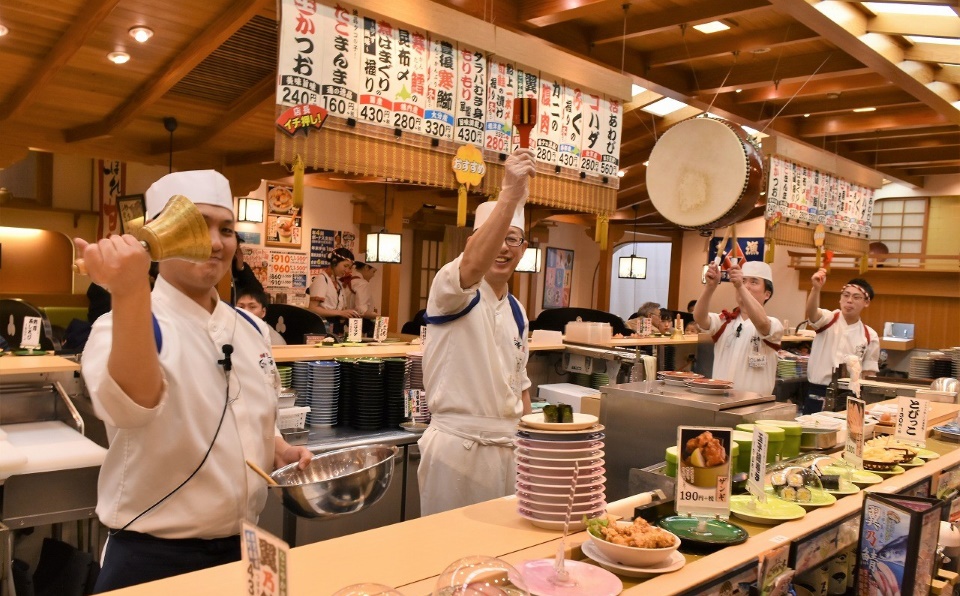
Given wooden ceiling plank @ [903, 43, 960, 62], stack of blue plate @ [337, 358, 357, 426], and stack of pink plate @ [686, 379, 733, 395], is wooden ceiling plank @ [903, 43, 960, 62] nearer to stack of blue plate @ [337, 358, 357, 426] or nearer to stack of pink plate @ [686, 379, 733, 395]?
stack of pink plate @ [686, 379, 733, 395]

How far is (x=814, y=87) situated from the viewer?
7051mm

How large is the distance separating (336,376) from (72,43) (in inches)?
164

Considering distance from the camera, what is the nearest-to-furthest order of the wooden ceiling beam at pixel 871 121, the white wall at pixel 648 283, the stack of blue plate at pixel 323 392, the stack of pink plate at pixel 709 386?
the stack of pink plate at pixel 709 386 → the stack of blue plate at pixel 323 392 → the wooden ceiling beam at pixel 871 121 → the white wall at pixel 648 283

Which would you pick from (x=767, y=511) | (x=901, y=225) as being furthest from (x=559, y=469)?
(x=901, y=225)

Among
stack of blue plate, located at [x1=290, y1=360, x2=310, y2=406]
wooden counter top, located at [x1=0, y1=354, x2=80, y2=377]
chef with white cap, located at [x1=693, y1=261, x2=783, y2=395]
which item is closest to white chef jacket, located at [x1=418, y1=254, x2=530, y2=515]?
stack of blue plate, located at [x1=290, y1=360, x2=310, y2=406]

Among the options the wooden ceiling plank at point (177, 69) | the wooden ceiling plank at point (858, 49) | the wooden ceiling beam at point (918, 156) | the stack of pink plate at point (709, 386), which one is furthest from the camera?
the wooden ceiling beam at point (918, 156)

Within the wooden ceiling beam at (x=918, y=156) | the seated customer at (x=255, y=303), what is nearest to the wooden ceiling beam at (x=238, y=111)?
the seated customer at (x=255, y=303)

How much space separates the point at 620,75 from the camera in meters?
5.75

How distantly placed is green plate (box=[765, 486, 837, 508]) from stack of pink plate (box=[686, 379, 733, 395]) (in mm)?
875

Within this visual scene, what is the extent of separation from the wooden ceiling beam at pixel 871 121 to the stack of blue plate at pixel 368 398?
23.1ft

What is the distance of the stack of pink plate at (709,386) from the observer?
3.08m

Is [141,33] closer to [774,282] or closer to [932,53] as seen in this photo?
[932,53]

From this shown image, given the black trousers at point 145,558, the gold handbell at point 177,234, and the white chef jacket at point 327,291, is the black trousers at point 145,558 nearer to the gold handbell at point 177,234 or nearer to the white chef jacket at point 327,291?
the gold handbell at point 177,234

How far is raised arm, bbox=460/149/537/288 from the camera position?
2.10m
